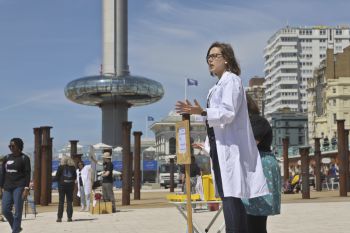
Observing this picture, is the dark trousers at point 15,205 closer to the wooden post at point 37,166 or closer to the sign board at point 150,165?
the wooden post at point 37,166

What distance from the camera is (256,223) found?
5.27 meters

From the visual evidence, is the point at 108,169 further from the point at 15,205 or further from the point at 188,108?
the point at 188,108

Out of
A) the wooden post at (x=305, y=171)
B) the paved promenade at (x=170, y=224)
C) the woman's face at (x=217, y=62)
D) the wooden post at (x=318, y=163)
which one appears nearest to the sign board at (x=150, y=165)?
the wooden post at (x=318, y=163)

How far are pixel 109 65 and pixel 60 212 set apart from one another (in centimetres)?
5959

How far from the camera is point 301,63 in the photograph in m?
164

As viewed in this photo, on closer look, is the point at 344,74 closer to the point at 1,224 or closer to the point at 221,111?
the point at 1,224

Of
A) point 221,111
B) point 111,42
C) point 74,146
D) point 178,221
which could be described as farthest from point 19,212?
point 111,42

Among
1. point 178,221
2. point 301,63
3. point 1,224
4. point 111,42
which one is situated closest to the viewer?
point 178,221

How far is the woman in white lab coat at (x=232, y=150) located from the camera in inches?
181

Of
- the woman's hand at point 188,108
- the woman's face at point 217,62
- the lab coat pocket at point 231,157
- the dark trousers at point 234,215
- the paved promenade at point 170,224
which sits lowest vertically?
the paved promenade at point 170,224

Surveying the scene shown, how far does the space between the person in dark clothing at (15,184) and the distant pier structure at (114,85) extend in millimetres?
62237

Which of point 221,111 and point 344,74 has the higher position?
point 344,74

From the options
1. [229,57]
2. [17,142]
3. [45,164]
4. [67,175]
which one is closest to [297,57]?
[45,164]

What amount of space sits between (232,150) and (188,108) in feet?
1.55
